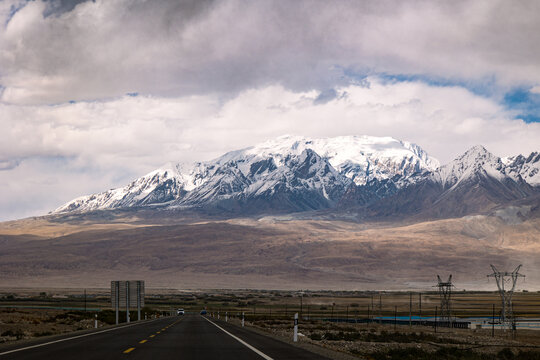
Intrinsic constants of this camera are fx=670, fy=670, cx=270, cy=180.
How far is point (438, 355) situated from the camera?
3384 centimetres

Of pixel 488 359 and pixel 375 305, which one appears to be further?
pixel 375 305

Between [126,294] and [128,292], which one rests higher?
[128,292]

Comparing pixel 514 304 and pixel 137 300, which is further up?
pixel 137 300

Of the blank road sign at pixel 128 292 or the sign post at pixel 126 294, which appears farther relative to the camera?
the blank road sign at pixel 128 292

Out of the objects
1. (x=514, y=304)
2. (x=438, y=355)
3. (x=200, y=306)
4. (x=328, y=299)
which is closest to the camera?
(x=438, y=355)

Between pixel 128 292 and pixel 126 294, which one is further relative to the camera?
pixel 128 292

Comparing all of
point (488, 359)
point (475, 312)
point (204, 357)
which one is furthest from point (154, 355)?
point (475, 312)

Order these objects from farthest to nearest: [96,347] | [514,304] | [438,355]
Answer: [514,304] < [438,355] < [96,347]

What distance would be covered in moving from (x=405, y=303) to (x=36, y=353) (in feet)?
516

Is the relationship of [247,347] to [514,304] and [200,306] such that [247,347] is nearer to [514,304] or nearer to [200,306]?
[200,306]

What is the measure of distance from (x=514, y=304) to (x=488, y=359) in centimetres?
14376

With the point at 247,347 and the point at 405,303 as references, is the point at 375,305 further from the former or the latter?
the point at 247,347

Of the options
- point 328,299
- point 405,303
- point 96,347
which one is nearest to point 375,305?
point 405,303

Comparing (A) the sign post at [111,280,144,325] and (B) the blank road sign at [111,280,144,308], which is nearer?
(A) the sign post at [111,280,144,325]
